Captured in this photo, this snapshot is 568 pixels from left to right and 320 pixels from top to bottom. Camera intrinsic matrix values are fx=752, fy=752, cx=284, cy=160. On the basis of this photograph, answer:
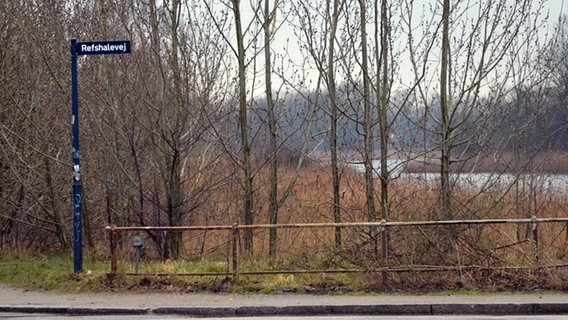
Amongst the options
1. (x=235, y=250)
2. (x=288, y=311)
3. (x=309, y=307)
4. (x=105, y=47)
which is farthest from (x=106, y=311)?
(x=105, y=47)

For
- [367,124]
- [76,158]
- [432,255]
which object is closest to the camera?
[432,255]

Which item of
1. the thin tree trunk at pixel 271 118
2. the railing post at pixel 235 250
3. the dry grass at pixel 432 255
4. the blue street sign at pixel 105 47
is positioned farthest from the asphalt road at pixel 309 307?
the thin tree trunk at pixel 271 118

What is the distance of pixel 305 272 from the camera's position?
38.0 ft

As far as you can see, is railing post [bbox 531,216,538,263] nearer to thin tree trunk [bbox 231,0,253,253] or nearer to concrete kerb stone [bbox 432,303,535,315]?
concrete kerb stone [bbox 432,303,535,315]

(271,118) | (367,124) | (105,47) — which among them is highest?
(105,47)

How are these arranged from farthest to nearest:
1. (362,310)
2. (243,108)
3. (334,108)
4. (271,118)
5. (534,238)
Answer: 1. (271,118)
2. (334,108)
3. (243,108)
4. (534,238)
5. (362,310)

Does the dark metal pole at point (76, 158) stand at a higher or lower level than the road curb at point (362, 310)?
higher

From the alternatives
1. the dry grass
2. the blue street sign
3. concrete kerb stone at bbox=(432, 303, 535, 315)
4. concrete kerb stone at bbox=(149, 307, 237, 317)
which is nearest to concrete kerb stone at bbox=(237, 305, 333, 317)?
concrete kerb stone at bbox=(149, 307, 237, 317)

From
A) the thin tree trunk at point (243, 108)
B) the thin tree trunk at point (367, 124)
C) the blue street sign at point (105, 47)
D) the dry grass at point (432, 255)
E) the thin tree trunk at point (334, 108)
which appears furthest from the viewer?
the thin tree trunk at point (334, 108)

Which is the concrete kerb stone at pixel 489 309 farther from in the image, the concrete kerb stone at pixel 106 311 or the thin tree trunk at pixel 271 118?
the thin tree trunk at pixel 271 118

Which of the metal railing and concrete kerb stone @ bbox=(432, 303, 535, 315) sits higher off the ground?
the metal railing

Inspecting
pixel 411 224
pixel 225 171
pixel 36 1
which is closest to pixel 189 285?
pixel 411 224

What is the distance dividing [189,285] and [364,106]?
6.09m

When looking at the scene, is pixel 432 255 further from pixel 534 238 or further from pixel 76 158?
pixel 76 158
